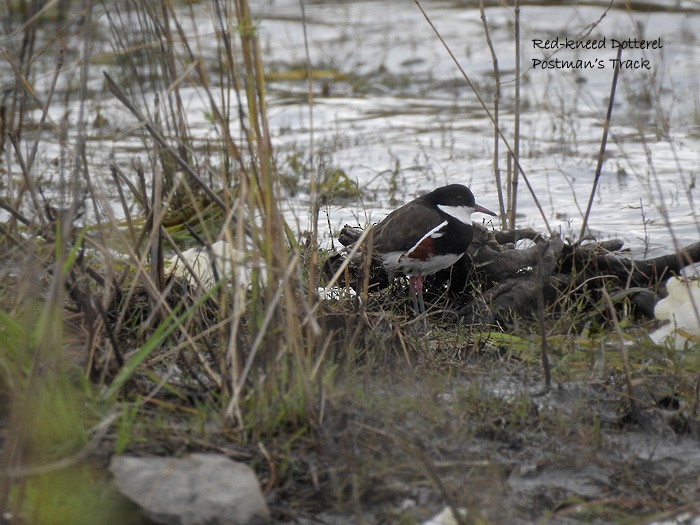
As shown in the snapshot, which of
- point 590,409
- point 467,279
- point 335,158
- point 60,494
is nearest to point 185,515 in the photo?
point 60,494

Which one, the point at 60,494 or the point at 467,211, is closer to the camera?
the point at 60,494

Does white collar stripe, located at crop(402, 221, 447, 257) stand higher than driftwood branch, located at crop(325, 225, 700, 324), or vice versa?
white collar stripe, located at crop(402, 221, 447, 257)

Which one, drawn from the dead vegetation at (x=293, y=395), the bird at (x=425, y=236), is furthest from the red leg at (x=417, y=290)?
the dead vegetation at (x=293, y=395)

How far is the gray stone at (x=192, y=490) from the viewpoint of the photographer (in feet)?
7.53

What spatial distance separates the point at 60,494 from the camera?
2.33m

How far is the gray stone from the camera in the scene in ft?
7.53

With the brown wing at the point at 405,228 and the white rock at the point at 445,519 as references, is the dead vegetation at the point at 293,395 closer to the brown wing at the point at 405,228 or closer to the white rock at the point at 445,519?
the white rock at the point at 445,519

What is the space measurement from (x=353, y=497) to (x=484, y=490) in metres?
0.35

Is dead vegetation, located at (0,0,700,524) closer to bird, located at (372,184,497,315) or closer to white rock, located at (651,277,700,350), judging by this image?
white rock, located at (651,277,700,350)

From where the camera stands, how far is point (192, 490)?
2.33 meters

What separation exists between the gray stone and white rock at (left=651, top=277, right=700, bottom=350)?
67.3 inches

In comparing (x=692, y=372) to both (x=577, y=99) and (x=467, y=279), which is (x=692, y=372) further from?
(x=577, y=99)

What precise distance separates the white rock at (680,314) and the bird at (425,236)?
3.13 feet

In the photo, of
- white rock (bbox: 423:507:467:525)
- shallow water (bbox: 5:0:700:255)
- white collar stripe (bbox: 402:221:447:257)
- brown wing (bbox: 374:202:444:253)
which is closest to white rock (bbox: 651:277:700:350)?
shallow water (bbox: 5:0:700:255)
